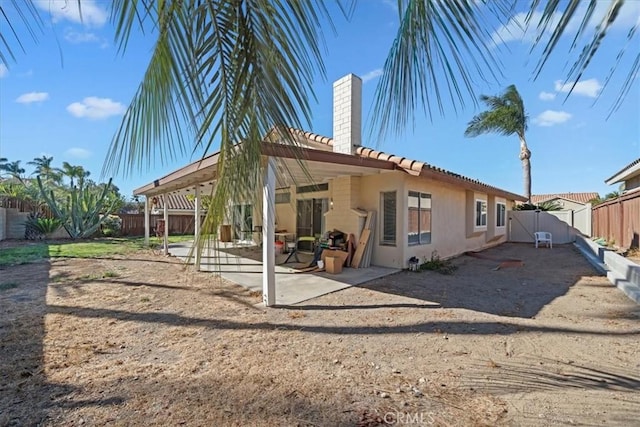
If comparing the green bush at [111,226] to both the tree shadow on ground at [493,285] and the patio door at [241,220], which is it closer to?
the tree shadow on ground at [493,285]

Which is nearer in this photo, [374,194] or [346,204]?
[374,194]

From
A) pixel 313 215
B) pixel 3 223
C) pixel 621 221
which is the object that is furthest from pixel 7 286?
pixel 621 221

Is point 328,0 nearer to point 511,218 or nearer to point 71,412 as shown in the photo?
point 71,412

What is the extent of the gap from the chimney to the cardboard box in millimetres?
2891

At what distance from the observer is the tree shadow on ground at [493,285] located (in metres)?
5.96

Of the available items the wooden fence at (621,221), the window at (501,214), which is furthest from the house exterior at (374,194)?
the window at (501,214)

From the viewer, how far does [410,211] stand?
9.30m

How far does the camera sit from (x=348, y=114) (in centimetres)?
891

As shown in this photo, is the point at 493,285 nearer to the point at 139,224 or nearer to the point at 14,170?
the point at 139,224

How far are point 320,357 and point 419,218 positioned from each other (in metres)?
6.89

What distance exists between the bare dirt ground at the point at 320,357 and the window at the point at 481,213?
291 inches

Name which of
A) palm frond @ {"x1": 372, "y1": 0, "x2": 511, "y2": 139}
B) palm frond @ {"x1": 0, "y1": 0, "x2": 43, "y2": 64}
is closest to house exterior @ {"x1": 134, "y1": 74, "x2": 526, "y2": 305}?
palm frond @ {"x1": 372, "y1": 0, "x2": 511, "y2": 139}

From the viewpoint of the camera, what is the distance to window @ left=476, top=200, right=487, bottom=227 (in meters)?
14.0

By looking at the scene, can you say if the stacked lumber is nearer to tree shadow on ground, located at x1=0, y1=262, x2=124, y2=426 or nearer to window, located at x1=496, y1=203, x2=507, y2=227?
tree shadow on ground, located at x1=0, y1=262, x2=124, y2=426
